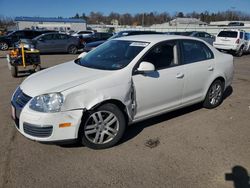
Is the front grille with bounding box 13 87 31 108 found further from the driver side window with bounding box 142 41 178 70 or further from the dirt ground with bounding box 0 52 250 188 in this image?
the driver side window with bounding box 142 41 178 70

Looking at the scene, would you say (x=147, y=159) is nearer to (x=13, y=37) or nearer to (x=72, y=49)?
(x=72, y=49)

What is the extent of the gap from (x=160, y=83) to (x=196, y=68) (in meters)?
1.02

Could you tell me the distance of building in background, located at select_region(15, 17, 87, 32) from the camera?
164 ft

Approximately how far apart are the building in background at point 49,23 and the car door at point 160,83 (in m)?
49.1

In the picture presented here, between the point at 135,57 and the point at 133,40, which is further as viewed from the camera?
the point at 133,40

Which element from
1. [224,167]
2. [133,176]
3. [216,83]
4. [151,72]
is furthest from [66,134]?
[216,83]

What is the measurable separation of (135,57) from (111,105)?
0.88 meters

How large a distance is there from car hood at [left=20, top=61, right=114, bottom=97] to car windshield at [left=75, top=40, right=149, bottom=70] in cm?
22

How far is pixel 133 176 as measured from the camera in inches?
128

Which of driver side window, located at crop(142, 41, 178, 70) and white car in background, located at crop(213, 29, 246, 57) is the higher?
driver side window, located at crop(142, 41, 178, 70)

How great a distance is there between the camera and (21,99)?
3.73 metres

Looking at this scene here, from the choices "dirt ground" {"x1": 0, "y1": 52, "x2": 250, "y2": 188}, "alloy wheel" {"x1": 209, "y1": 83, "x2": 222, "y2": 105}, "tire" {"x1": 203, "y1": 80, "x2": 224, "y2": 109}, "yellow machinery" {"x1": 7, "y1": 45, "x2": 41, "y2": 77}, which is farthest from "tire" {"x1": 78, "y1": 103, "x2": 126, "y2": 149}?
"yellow machinery" {"x1": 7, "y1": 45, "x2": 41, "y2": 77}

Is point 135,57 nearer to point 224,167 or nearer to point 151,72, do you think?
point 151,72

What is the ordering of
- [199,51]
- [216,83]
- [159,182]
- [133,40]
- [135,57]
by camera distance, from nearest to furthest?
[159,182], [135,57], [133,40], [199,51], [216,83]
